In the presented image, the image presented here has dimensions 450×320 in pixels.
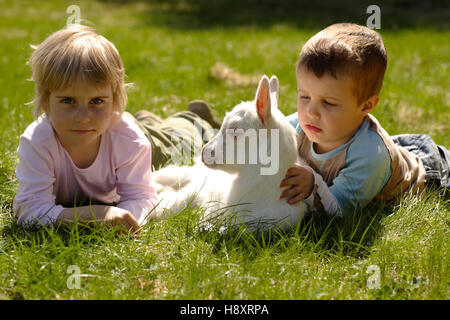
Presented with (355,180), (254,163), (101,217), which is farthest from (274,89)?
(101,217)

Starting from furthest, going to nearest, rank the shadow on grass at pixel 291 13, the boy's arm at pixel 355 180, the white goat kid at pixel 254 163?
the shadow on grass at pixel 291 13
the boy's arm at pixel 355 180
the white goat kid at pixel 254 163

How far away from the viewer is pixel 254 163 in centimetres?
270

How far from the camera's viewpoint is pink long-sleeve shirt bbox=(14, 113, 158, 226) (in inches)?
113

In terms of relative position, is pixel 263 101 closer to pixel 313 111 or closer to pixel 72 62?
pixel 313 111

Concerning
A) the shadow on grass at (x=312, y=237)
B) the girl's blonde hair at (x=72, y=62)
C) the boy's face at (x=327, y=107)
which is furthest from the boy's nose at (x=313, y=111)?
the girl's blonde hair at (x=72, y=62)

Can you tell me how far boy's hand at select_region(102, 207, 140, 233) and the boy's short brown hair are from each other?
4.37 ft

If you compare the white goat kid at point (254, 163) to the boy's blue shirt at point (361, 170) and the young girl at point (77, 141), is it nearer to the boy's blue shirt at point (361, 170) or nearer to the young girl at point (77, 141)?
the boy's blue shirt at point (361, 170)

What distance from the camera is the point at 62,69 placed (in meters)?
2.74

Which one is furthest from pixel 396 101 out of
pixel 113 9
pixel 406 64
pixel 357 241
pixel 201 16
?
pixel 113 9

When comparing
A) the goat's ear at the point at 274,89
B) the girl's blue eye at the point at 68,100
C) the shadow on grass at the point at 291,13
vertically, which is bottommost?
the girl's blue eye at the point at 68,100

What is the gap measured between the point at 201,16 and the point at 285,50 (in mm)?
5774

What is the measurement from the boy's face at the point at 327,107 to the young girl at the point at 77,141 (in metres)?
1.06

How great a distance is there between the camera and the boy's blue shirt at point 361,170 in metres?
2.99
